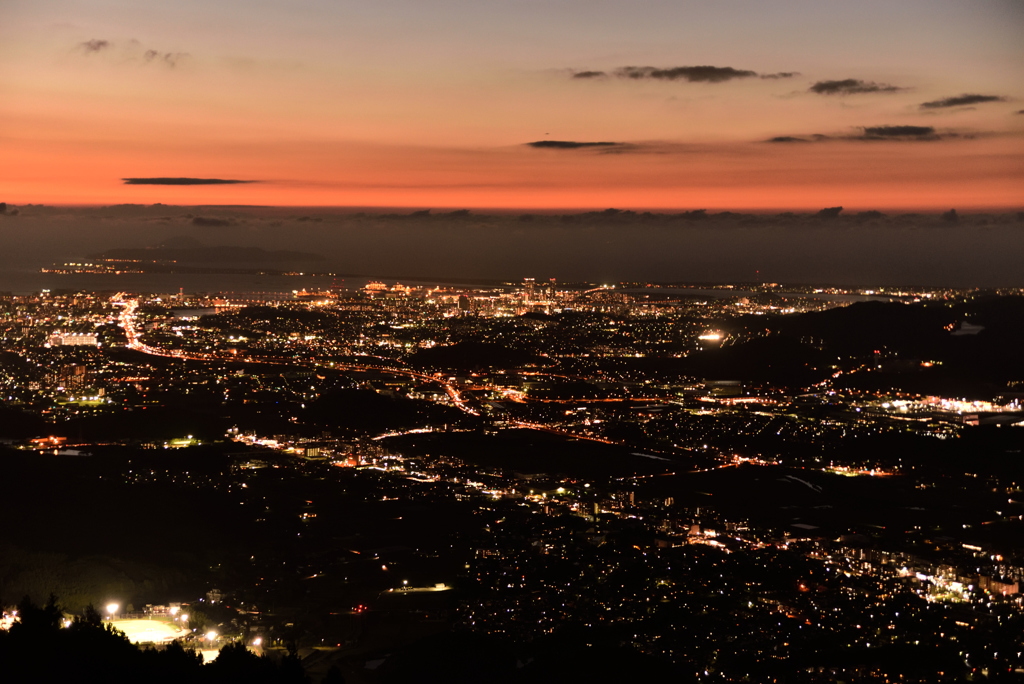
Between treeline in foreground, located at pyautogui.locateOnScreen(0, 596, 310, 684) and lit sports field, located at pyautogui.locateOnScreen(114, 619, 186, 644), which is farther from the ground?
treeline in foreground, located at pyautogui.locateOnScreen(0, 596, 310, 684)

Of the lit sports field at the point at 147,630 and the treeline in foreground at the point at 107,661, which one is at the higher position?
the treeline in foreground at the point at 107,661

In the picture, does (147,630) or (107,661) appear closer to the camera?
(107,661)

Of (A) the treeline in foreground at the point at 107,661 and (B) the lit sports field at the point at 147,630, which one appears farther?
(B) the lit sports field at the point at 147,630

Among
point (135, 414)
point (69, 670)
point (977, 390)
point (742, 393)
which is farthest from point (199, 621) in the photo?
point (977, 390)

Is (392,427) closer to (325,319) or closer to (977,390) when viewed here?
(977,390)

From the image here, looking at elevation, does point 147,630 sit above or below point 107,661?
below
